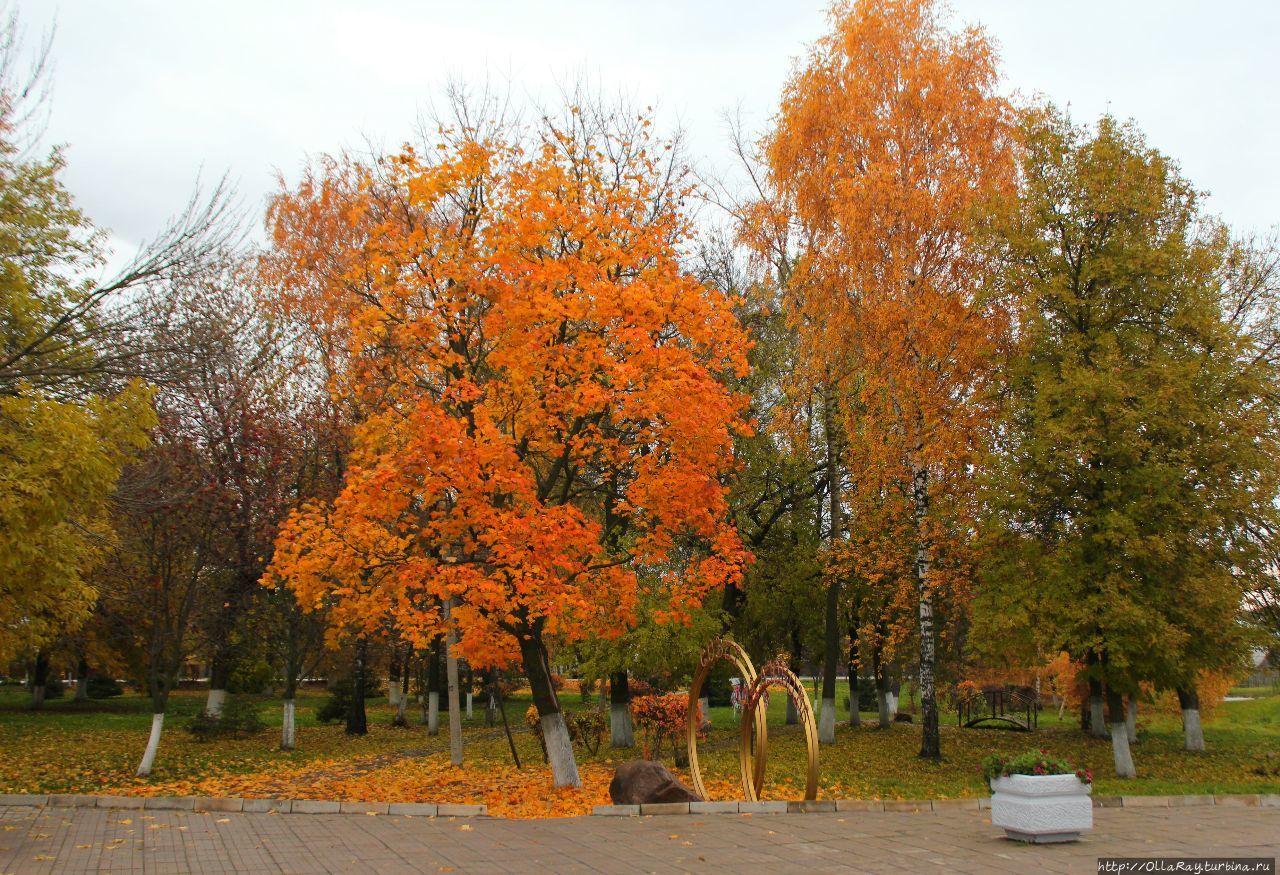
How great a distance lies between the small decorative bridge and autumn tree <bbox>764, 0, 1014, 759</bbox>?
11.1 metres

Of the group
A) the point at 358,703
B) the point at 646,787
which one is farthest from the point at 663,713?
the point at 358,703

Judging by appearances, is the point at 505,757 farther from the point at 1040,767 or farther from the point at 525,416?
the point at 1040,767

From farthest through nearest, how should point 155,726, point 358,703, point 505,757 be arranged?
1. point 358,703
2. point 505,757
3. point 155,726

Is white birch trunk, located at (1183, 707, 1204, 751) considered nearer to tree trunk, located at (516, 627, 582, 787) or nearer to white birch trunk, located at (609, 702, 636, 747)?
white birch trunk, located at (609, 702, 636, 747)

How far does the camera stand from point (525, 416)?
1225 cm

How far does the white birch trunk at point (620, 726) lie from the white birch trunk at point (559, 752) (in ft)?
26.5

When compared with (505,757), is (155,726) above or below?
above

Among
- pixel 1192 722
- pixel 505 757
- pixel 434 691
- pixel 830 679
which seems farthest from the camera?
pixel 434 691

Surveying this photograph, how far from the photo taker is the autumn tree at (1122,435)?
15688 millimetres

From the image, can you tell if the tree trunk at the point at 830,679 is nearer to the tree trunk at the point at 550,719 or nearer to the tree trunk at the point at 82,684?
the tree trunk at the point at 550,719

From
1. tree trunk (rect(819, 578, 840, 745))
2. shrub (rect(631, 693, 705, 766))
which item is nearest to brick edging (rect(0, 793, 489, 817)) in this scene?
shrub (rect(631, 693, 705, 766))

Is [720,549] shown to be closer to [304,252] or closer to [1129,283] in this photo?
[1129,283]

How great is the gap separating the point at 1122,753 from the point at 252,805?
14.5 metres

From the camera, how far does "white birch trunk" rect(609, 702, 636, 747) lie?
70.0 ft
